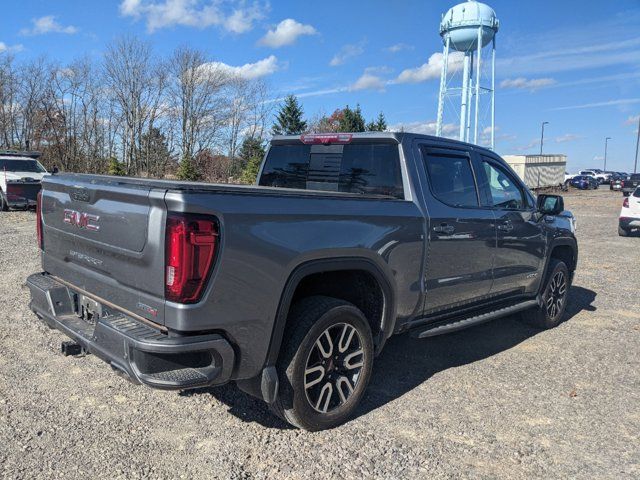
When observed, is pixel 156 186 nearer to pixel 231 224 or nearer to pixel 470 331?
pixel 231 224

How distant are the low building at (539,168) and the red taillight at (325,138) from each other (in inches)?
1519

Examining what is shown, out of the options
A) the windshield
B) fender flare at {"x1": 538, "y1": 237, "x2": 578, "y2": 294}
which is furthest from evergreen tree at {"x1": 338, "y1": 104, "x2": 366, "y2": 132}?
fender flare at {"x1": 538, "y1": 237, "x2": 578, "y2": 294}

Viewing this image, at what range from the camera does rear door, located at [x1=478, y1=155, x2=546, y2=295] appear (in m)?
4.74

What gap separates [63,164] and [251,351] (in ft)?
112

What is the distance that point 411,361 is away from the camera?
4.70m

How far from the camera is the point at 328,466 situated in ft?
9.71

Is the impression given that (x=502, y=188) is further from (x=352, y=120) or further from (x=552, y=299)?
(x=352, y=120)

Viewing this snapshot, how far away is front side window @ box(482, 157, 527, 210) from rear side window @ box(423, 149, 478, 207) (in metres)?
0.29

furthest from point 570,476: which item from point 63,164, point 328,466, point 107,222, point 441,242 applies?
point 63,164

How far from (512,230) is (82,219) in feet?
12.0

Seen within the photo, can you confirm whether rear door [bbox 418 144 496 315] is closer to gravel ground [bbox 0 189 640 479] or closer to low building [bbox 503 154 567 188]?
gravel ground [bbox 0 189 640 479]

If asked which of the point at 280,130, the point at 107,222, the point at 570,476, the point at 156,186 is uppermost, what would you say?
the point at 280,130

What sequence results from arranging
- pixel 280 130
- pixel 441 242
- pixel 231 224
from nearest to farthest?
pixel 231 224 → pixel 441 242 → pixel 280 130

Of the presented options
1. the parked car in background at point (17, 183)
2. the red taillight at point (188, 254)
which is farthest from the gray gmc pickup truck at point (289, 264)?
the parked car in background at point (17, 183)
